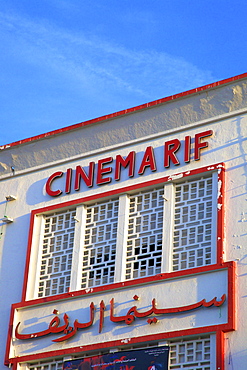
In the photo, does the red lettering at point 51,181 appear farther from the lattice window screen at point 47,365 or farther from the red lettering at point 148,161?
the lattice window screen at point 47,365

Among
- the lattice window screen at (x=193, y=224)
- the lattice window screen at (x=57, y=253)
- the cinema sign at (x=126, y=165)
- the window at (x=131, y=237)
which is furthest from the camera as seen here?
the lattice window screen at (x=57, y=253)

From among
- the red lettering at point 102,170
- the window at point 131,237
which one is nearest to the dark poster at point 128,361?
the window at point 131,237

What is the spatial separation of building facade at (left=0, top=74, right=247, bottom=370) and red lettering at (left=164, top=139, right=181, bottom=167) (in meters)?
0.04

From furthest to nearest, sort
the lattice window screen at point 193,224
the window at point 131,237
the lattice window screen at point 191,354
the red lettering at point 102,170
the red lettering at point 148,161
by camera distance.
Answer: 1. the red lettering at point 102,170
2. the red lettering at point 148,161
3. the window at point 131,237
4. the lattice window screen at point 193,224
5. the lattice window screen at point 191,354

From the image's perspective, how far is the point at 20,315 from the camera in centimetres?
2161

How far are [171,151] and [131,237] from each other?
2.41m

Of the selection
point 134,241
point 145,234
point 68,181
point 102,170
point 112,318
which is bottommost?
point 112,318

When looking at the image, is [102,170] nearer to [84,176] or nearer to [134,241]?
[84,176]

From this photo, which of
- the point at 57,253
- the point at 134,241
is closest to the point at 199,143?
the point at 134,241

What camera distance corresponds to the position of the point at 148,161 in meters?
21.7

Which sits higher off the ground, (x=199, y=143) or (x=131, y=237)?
(x=199, y=143)

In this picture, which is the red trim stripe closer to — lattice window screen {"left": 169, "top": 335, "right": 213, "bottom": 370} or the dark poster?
lattice window screen {"left": 169, "top": 335, "right": 213, "bottom": 370}

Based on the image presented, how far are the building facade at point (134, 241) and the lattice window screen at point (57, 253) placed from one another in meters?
0.03

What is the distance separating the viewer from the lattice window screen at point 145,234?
20.6 metres
